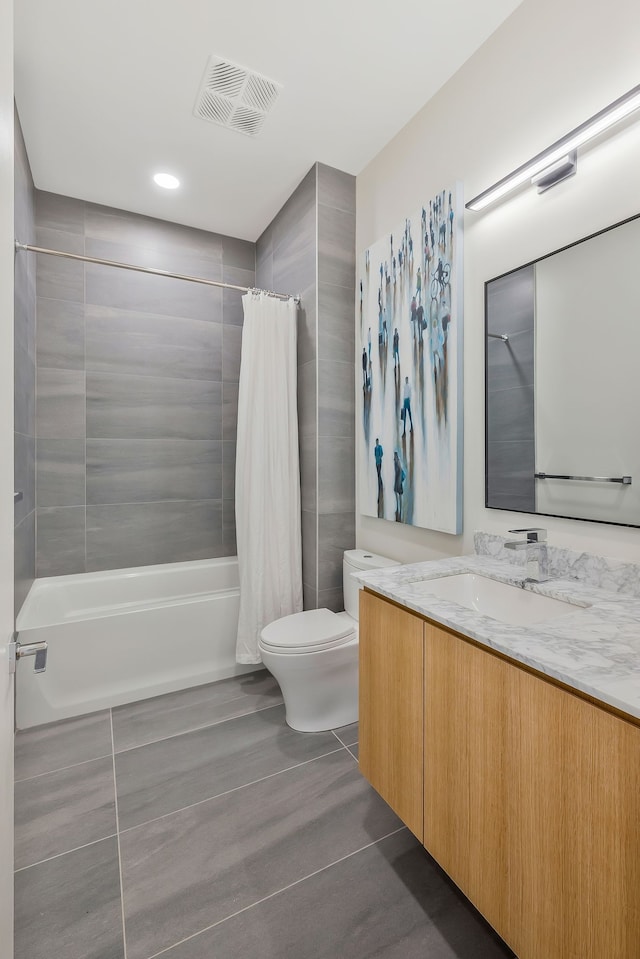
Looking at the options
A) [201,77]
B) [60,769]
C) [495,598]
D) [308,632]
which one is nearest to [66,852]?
[60,769]

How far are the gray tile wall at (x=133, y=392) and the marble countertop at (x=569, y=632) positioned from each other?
76.4 inches

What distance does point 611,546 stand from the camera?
127 centimetres

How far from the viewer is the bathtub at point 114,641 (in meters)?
2.07

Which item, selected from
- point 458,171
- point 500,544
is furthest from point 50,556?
point 458,171

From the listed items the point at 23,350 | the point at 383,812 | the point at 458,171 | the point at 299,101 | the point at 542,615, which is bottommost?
the point at 383,812

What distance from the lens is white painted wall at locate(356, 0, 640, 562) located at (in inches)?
48.7

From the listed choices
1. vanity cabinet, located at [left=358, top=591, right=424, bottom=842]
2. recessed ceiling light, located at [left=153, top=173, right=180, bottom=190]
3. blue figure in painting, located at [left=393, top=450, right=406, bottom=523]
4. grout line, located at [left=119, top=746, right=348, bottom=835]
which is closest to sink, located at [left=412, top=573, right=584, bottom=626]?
vanity cabinet, located at [left=358, top=591, right=424, bottom=842]

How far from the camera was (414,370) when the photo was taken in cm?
194

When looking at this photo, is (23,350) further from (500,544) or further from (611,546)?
(611,546)

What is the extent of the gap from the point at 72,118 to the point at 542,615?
2791mm

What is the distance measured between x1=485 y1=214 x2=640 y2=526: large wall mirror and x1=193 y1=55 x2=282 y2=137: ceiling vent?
128cm

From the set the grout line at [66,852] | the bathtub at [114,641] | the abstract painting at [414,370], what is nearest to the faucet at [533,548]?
the abstract painting at [414,370]

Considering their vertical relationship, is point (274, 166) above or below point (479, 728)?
above

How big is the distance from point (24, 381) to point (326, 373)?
5.02ft
